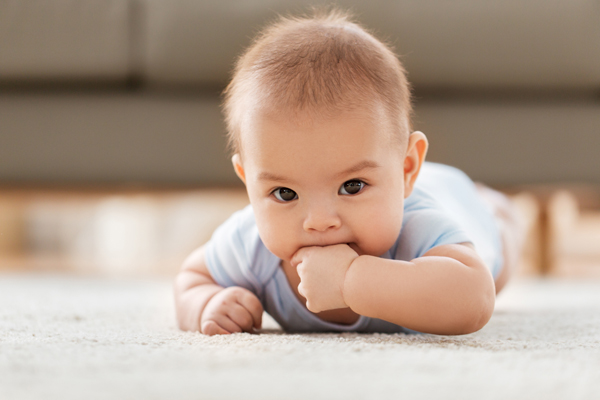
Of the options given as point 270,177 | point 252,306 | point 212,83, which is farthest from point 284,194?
point 212,83

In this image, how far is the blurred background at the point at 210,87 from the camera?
1.05 metres

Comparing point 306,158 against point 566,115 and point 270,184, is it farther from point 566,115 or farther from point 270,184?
point 566,115

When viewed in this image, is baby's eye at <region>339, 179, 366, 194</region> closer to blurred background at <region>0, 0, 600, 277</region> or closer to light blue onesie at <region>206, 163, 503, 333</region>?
light blue onesie at <region>206, 163, 503, 333</region>

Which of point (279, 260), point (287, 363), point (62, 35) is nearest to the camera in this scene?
point (287, 363)

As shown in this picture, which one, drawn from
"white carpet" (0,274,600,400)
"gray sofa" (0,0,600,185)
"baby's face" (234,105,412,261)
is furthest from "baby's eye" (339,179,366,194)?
"gray sofa" (0,0,600,185)

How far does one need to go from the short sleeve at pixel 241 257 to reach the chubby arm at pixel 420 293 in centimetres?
17

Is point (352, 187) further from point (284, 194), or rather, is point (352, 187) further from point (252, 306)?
point (252, 306)

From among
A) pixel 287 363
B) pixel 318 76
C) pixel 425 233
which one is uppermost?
pixel 318 76

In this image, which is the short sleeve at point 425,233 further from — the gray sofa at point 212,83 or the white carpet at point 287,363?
the gray sofa at point 212,83

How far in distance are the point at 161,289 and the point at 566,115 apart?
2.73 feet

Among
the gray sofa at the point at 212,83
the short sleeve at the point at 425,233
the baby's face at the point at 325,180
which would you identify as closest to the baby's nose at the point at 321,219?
the baby's face at the point at 325,180

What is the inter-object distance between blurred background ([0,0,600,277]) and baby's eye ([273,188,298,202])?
629 mm

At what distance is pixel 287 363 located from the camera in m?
0.35

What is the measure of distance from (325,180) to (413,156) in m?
0.13
